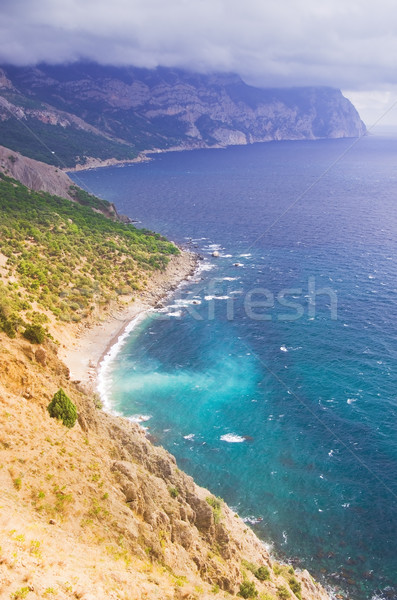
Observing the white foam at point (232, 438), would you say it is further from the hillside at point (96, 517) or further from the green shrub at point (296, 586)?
the green shrub at point (296, 586)

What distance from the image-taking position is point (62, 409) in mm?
39812

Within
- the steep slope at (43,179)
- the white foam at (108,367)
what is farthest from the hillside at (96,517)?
the steep slope at (43,179)

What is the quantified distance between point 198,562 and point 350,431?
42532mm

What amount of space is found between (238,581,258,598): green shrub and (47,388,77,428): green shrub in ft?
67.4

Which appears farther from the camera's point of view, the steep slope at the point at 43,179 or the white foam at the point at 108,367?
the steep slope at the point at 43,179

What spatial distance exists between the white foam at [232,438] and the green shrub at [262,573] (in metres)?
29.0

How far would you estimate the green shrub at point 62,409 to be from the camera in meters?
39.6

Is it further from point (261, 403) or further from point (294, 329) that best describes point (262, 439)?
point (294, 329)

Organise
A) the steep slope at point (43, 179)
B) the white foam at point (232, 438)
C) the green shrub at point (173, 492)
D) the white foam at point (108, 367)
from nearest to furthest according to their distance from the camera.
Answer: the green shrub at point (173, 492) → the white foam at point (232, 438) → the white foam at point (108, 367) → the steep slope at point (43, 179)

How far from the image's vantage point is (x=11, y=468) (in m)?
30.9

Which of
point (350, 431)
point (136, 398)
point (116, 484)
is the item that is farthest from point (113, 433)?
point (350, 431)

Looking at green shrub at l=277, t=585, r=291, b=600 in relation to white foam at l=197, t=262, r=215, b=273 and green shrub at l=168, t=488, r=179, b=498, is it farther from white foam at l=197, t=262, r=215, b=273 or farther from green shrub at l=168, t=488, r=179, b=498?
white foam at l=197, t=262, r=215, b=273

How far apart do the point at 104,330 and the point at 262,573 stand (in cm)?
7139

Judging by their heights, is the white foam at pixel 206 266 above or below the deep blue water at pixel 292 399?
above
